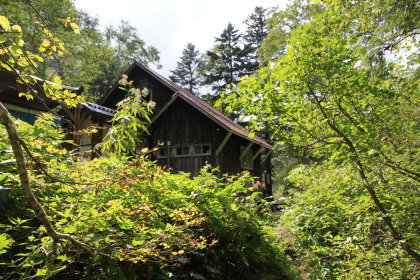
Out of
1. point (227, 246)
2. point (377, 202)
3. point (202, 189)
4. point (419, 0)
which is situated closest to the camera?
point (227, 246)

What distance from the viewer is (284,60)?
3.48 m

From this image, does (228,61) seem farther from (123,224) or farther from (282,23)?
(123,224)

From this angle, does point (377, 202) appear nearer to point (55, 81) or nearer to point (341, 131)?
point (341, 131)

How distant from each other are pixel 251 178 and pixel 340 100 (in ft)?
5.80

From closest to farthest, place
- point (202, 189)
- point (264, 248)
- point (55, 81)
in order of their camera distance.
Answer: point (55, 81), point (202, 189), point (264, 248)

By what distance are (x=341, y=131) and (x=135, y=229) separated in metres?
3.26

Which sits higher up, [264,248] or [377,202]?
[377,202]

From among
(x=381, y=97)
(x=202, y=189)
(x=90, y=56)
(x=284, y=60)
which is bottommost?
(x=202, y=189)

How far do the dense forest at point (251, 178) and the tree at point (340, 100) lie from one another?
0.8 inches

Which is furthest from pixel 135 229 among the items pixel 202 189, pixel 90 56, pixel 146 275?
pixel 90 56

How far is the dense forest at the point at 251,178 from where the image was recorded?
1.62 metres

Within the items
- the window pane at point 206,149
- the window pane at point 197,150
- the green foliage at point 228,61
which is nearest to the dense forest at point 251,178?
the window pane at point 206,149

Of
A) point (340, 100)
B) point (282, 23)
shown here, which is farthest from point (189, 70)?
point (340, 100)

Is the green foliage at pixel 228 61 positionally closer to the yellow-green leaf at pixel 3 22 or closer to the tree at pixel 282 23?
the tree at pixel 282 23
